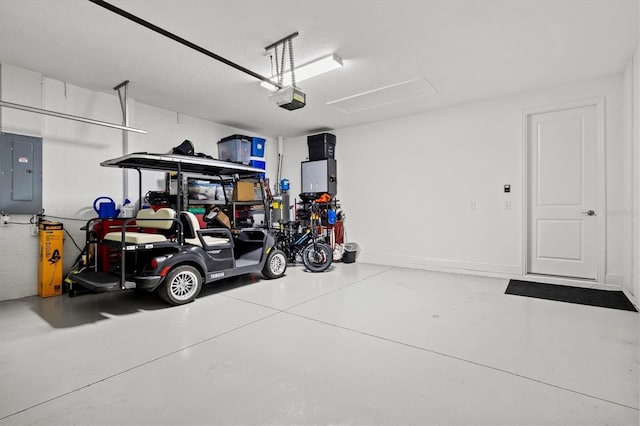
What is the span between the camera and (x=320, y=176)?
6840 millimetres

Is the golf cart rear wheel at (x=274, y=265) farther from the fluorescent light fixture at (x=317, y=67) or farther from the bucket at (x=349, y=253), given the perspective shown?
the fluorescent light fixture at (x=317, y=67)

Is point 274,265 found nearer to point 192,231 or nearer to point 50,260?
point 192,231

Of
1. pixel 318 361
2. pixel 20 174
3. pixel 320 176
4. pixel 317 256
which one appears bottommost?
pixel 318 361

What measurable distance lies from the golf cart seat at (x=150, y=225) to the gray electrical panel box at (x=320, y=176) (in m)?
3.53

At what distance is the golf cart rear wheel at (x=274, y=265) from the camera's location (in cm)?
486

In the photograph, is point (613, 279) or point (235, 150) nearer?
point (613, 279)

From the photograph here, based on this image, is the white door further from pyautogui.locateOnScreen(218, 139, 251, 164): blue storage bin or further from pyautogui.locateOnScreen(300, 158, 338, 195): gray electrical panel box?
pyautogui.locateOnScreen(218, 139, 251, 164): blue storage bin

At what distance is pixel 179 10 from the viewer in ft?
9.21

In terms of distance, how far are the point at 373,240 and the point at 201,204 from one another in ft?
11.4

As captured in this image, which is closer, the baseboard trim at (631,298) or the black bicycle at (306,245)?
the baseboard trim at (631,298)

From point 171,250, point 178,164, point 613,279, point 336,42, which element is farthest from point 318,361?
point 613,279

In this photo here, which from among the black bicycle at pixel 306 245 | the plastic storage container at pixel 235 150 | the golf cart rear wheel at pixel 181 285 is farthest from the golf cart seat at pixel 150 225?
the plastic storage container at pixel 235 150

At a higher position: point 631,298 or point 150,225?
point 150,225

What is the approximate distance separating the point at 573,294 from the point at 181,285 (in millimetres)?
5005
